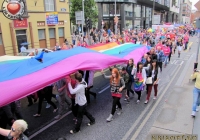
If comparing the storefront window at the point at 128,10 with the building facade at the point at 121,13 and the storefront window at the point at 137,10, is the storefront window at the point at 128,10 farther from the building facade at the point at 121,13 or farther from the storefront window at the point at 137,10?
the storefront window at the point at 137,10

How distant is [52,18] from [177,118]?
16784mm

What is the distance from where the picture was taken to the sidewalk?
17.4ft

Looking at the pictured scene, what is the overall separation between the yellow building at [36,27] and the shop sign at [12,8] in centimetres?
132

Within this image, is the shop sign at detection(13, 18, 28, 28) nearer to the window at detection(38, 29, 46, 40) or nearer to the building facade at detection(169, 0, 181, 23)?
the window at detection(38, 29, 46, 40)

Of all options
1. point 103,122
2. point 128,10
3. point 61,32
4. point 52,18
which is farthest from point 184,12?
point 103,122

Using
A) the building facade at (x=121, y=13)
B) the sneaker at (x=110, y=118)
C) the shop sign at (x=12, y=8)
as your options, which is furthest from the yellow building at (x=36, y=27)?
the building facade at (x=121, y=13)

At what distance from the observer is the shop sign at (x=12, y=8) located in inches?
555

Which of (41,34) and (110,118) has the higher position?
(41,34)

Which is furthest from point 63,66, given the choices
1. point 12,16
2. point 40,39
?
point 40,39

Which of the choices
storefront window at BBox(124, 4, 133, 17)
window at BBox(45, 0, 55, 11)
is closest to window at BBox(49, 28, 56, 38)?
window at BBox(45, 0, 55, 11)

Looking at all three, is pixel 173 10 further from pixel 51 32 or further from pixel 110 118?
pixel 110 118

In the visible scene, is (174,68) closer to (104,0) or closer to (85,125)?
(85,125)

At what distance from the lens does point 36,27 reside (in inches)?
725

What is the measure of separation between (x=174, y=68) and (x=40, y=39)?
12.9 m
